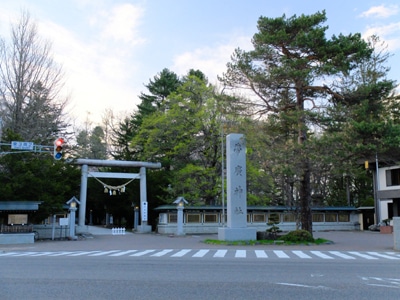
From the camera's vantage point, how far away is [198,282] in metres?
9.22

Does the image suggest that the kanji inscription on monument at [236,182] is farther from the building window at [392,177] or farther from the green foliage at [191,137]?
the building window at [392,177]

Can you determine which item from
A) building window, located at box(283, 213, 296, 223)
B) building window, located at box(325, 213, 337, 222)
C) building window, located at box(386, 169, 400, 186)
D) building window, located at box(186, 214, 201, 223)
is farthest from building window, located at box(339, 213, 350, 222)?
building window, located at box(186, 214, 201, 223)

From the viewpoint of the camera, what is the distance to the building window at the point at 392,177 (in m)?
40.9

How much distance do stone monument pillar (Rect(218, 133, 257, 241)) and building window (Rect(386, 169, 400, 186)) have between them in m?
22.0

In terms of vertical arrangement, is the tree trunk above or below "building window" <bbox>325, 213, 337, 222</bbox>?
above

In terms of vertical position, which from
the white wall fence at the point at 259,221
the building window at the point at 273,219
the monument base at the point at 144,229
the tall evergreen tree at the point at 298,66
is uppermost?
the tall evergreen tree at the point at 298,66

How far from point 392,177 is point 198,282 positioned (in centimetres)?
3756

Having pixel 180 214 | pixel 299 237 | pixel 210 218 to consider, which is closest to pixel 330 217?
pixel 210 218

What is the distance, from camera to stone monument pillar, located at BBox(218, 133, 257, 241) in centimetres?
2528

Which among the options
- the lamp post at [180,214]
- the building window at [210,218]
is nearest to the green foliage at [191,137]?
the building window at [210,218]

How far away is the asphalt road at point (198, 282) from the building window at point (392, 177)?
1259 inches

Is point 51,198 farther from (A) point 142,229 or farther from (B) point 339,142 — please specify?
(B) point 339,142

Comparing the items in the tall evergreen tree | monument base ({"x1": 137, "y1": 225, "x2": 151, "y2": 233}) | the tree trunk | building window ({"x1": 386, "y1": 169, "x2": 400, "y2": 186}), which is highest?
the tall evergreen tree

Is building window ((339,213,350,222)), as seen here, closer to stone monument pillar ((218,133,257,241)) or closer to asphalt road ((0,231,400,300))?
stone monument pillar ((218,133,257,241))
